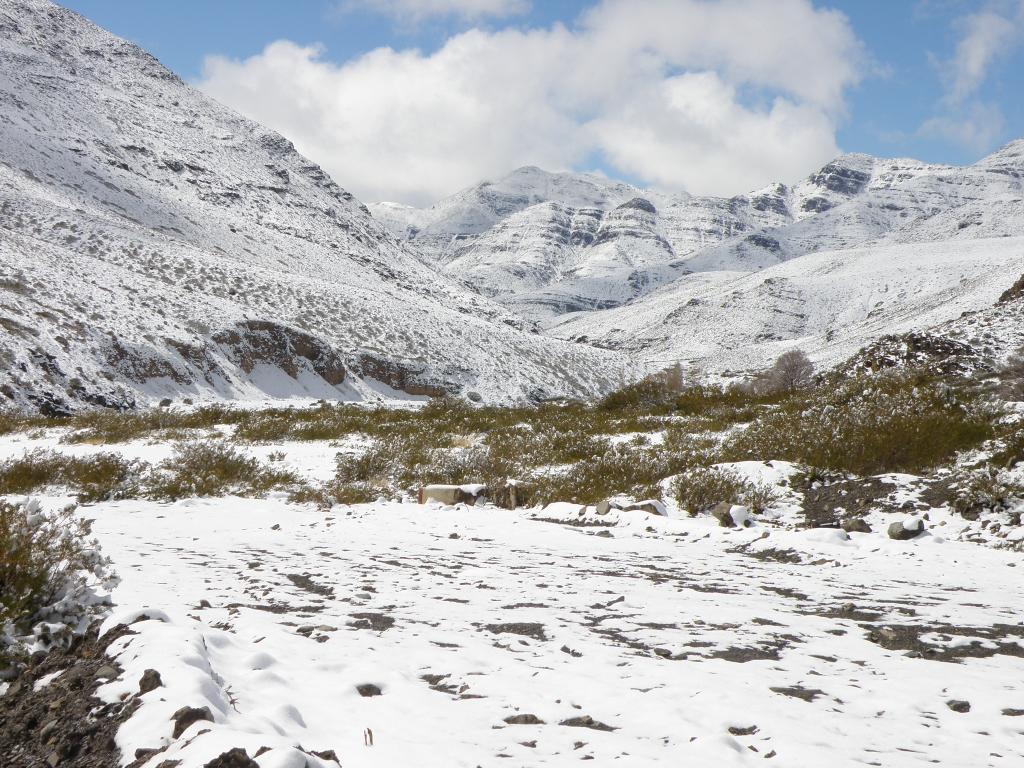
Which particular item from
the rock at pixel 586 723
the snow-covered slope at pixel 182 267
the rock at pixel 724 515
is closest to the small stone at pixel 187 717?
the rock at pixel 586 723

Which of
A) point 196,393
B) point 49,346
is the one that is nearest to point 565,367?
point 196,393

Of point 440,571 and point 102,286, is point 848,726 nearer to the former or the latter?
point 440,571

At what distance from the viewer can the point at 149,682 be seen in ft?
7.56

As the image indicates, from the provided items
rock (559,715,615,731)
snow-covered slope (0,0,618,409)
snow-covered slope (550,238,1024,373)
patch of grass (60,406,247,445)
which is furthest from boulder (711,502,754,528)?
snow-covered slope (550,238,1024,373)

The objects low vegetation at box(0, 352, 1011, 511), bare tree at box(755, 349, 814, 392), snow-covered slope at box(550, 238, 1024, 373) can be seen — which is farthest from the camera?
snow-covered slope at box(550, 238, 1024, 373)

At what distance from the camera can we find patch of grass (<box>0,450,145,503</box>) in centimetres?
→ 913

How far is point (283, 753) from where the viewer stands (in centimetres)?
181

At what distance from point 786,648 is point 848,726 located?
1032 millimetres

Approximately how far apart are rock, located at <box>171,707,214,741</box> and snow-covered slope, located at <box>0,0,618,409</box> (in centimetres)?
2717

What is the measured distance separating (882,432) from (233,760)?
9.54 metres

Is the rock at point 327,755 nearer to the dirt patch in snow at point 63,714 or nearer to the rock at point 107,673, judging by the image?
the dirt patch in snow at point 63,714

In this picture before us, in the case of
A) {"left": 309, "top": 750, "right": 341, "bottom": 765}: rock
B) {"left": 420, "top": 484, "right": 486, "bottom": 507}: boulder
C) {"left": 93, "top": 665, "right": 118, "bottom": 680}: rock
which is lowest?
{"left": 309, "top": 750, "right": 341, "bottom": 765}: rock

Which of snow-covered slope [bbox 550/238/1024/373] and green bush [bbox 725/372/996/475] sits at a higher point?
snow-covered slope [bbox 550/238/1024/373]

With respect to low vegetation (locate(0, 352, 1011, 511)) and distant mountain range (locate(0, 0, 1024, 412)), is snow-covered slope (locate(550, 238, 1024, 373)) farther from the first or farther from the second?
low vegetation (locate(0, 352, 1011, 511))
